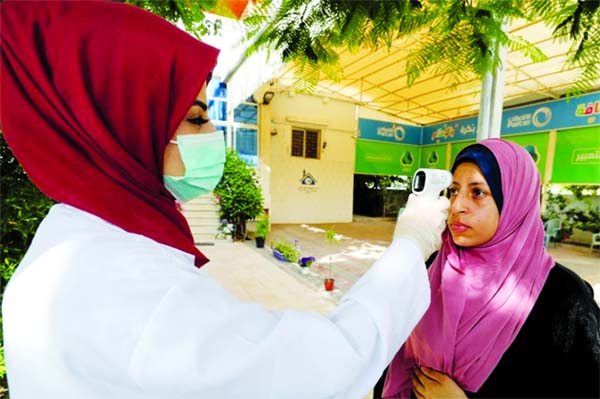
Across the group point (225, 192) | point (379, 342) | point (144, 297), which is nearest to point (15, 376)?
point (144, 297)

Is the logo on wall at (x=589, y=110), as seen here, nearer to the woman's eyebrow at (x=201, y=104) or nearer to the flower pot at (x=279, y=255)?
the flower pot at (x=279, y=255)

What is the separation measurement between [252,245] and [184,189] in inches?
264

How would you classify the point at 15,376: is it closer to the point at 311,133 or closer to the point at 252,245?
the point at 252,245

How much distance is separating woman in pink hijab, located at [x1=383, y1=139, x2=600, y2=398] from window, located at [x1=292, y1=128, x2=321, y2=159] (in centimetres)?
998

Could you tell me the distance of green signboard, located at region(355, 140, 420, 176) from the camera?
1079 centimetres

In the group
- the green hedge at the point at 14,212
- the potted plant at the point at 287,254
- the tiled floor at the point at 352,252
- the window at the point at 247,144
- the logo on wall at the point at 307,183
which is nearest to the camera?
the green hedge at the point at 14,212

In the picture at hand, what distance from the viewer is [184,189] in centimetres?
97

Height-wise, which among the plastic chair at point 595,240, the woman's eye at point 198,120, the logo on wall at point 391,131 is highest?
the logo on wall at point 391,131

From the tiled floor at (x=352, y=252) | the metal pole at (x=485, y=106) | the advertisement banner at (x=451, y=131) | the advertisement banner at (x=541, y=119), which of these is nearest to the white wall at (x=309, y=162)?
the tiled floor at (x=352, y=252)

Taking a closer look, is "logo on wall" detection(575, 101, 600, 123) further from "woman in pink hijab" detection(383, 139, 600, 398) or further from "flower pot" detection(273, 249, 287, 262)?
"woman in pink hijab" detection(383, 139, 600, 398)

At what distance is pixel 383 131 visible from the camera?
10820 mm

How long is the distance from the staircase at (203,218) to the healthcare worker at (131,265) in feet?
23.3

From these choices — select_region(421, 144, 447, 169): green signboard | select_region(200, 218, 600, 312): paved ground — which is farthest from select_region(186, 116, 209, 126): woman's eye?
select_region(421, 144, 447, 169): green signboard

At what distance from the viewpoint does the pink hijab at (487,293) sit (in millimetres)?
1145
